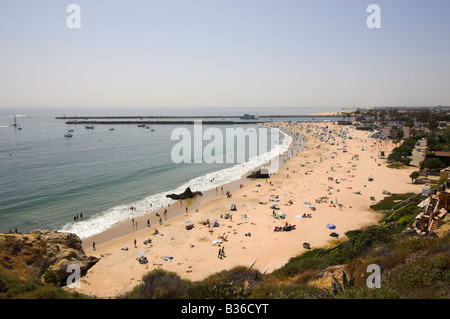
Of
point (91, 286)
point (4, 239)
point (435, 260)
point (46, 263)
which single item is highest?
point (435, 260)

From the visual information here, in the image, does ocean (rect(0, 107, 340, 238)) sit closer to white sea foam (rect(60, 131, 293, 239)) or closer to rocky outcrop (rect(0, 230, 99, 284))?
white sea foam (rect(60, 131, 293, 239))

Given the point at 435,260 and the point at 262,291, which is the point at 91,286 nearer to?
the point at 262,291

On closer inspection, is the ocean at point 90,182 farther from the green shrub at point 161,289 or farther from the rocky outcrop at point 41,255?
the green shrub at point 161,289

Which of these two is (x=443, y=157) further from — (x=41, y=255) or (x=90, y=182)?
(x=90, y=182)

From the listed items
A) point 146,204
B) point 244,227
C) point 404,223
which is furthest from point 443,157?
point 146,204

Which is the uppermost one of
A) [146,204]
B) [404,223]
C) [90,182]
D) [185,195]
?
[404,223]

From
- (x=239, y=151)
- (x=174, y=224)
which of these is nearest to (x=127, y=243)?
(x=174, y=224)
